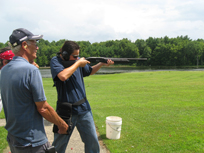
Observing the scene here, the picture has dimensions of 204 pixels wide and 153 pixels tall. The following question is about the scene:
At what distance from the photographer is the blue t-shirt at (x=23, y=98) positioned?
2234mm

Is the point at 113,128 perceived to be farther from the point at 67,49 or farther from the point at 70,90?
the point at 67,49

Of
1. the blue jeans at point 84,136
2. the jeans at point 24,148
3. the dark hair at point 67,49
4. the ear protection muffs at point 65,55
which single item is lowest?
the blue jeans at point 84,136

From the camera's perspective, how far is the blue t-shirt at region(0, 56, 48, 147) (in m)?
2.23

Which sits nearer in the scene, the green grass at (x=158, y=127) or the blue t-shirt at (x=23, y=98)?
the blue t-shirt at (x=23, y=98)

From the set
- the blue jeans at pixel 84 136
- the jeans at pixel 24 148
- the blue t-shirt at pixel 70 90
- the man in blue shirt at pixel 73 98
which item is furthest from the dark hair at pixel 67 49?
the jeans at pixel 24 148

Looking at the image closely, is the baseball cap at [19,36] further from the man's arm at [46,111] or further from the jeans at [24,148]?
the jeans at [24,148]

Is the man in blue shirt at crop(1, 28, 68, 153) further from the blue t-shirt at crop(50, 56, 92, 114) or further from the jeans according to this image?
the blue t-shirt at crop(50, 56, 92, 114)

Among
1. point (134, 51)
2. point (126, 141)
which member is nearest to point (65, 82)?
point (126, 141)

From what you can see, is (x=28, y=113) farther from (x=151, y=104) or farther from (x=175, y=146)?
(x=151, y=104)

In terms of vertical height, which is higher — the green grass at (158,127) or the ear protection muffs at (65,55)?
the ear protection muffs at (65,55)

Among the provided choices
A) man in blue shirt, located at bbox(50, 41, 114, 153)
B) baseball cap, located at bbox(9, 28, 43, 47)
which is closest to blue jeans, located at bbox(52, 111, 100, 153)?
man in blue shirt, located at bbox(50, 41, 114, 153)

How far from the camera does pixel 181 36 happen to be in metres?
145

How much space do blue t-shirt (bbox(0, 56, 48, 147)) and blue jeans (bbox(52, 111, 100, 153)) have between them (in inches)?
45.5

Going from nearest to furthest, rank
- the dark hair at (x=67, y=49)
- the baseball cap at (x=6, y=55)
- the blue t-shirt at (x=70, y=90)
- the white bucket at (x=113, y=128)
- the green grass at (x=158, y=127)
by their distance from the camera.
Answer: the blue t-shirt at (x=70, y=90)
the dark hair at (x=67, y=49)
the baseball cap at (x=6, y=55)
the green grass at (x=158, y=127)
the white bucket at (x=113, y=128)
